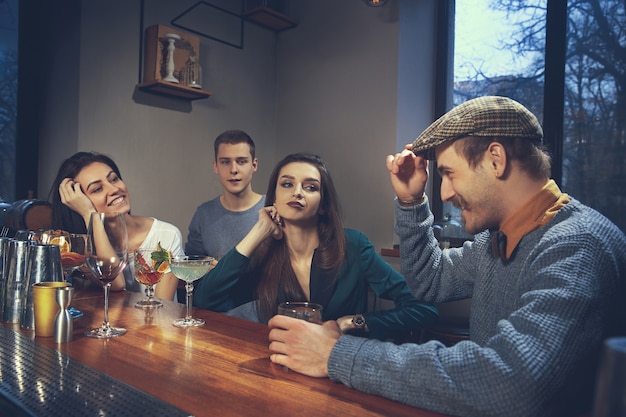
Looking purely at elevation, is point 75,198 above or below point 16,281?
above

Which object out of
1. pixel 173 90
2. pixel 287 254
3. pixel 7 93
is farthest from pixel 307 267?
pixel 7 93

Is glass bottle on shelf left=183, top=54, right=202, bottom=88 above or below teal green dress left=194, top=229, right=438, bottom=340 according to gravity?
above

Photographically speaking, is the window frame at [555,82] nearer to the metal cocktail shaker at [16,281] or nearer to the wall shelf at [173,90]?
the wall shelf at [173,90]

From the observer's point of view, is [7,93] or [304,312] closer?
[304,312]

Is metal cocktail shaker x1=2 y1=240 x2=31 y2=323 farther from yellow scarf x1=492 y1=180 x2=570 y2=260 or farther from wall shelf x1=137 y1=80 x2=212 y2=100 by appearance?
wall shelf x1=137 y1=80 x2=212 y2=100

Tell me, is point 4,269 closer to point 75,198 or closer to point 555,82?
point 75,198

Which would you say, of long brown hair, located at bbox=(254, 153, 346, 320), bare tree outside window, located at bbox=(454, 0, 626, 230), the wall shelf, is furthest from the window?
the wall shelf

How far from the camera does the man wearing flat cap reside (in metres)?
0.74

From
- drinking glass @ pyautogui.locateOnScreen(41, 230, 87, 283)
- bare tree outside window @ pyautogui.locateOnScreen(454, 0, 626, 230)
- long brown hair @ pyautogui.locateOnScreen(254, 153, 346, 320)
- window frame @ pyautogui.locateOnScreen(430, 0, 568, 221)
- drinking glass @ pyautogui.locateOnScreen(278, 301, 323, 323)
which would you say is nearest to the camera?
drinking glass @ pyautogui.locateOnScreen(278, 301, 323, 323)

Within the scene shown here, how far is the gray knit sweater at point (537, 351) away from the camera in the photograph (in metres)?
0.73

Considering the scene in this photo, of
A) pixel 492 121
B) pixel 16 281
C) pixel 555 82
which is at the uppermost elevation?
pixel 555 82

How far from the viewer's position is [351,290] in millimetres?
1854

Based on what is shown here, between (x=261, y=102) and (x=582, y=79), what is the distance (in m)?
2.36

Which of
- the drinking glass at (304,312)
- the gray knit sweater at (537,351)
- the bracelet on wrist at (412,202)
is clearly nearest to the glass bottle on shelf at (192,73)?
the bracelet on wrist at (412,202)
